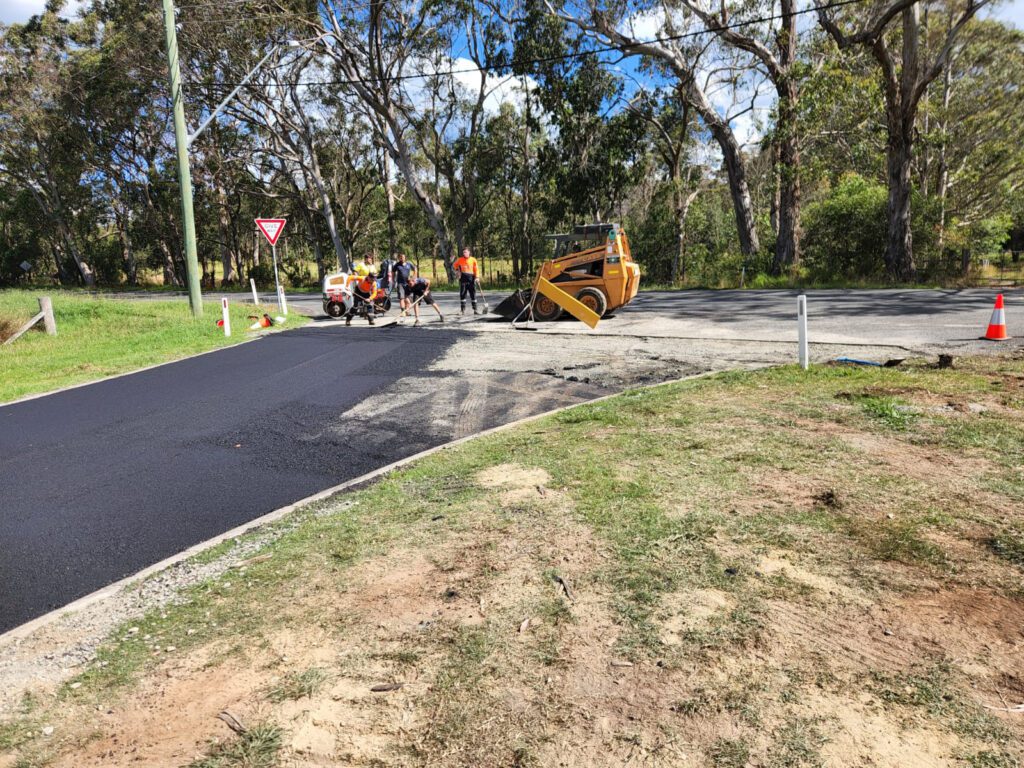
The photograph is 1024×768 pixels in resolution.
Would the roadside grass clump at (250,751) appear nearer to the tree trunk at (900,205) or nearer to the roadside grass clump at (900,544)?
the roadside grass clump at (900,544)

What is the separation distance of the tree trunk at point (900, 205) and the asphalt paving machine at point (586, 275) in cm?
1047

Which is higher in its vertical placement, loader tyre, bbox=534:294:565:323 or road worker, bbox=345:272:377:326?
road worker, bbox=345:272:377:326

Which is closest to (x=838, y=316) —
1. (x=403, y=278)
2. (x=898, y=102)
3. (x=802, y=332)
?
(x=802, y=332)

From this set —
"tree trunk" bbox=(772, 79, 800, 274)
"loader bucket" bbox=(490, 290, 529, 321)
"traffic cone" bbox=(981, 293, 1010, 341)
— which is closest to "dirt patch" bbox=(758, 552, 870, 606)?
"traffic cone" bbox=(981, 293, 1010, 341)

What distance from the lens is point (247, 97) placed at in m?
34.0

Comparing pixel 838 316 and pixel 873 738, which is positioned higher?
pixel 838 316

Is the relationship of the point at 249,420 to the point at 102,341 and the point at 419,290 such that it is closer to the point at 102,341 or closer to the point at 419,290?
the point at 419,290

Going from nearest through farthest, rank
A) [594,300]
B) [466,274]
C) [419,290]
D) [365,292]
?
[594,300] < [466,274] < [419,290] < [365,292]

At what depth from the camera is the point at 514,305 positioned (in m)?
15.7

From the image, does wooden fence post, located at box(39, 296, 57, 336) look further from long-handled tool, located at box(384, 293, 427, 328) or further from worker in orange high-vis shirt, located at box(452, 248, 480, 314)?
worker in orange high-vis shirt, located at box(452, 248, 480, 314)

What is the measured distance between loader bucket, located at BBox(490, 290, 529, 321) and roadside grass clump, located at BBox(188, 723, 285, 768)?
13.1 meters

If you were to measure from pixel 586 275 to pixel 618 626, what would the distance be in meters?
12.5

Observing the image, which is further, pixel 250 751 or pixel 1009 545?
pixel 1009 545

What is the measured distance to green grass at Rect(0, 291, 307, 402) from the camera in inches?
467
